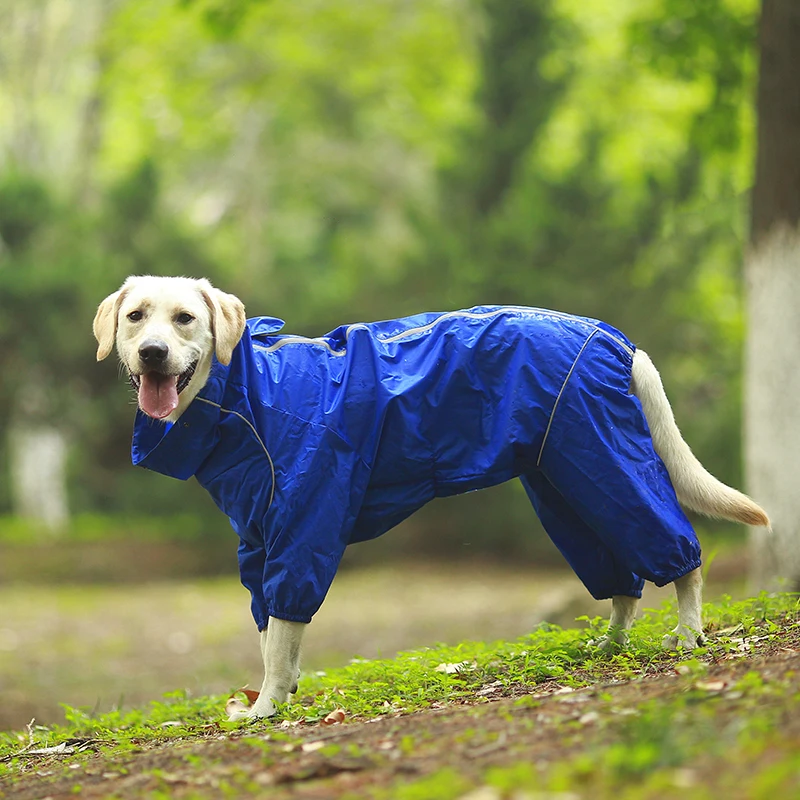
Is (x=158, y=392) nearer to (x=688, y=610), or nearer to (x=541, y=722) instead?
(x=541, y=722)

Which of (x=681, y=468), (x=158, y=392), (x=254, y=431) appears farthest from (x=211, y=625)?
(x=681, y=468)

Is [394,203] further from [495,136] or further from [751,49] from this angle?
[751,49]

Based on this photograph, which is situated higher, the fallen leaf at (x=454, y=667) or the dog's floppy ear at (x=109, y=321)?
the dog's floppy ear at (x=109, y=321)

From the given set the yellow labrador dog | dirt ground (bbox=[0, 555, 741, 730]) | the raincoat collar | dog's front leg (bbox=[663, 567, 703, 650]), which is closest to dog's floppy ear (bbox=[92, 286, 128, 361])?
the yellow labrador dog

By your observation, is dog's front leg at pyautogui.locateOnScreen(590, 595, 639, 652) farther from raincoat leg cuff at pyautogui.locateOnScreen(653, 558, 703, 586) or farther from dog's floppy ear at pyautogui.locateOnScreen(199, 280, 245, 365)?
dog's floppy ear at pyautogui.locateOnScreen(199, 280, 245, 365)

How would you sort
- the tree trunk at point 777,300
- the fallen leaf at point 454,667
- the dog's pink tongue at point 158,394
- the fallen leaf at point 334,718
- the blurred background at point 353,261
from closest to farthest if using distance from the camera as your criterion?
the fallen leaf at point 334,718 → the dog's pink tongue at point 158,394 → the fallen leaf at point 454,667 → the tree trunk at point 777,300 → the blurred background at point 353,261

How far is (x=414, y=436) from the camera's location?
15.6 feet

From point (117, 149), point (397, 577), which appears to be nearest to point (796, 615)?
point (397, 577)

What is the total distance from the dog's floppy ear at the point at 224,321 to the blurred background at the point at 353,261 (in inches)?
199

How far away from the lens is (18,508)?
18250 mm

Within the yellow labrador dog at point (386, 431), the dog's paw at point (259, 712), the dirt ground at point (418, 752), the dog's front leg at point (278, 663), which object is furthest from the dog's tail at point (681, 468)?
the dog's paw at point (259, 712)

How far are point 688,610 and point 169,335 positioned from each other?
8.79 ft

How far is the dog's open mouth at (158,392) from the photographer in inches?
186

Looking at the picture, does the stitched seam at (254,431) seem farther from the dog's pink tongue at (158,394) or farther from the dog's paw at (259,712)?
the dog's paw at (259,712)
